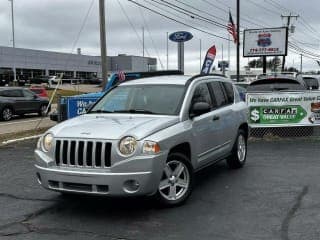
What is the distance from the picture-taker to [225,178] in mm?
8375

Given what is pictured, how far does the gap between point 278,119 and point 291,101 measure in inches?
23.3

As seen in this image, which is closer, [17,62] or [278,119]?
[278,119]

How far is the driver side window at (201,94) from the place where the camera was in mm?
7496

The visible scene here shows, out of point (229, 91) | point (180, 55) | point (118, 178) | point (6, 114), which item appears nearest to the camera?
point (118, 178)

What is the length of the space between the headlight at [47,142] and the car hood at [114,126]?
0.08 meters

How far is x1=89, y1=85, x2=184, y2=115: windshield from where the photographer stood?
7.13 m

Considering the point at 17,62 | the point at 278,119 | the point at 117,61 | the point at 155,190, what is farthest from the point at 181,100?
the point at 117,61

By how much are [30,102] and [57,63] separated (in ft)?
246

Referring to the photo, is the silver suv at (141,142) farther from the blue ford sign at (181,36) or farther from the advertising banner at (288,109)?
the blue ford sign at (181,36)

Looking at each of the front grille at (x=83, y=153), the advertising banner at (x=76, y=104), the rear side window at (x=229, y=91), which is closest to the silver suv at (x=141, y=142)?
the front grille at (x=83, y=153)

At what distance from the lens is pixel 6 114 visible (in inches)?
924

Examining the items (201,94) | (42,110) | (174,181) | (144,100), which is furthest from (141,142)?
(42,110)

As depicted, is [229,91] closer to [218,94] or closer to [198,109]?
[218,94]

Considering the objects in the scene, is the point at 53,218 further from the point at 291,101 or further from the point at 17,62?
the point at 17,62
